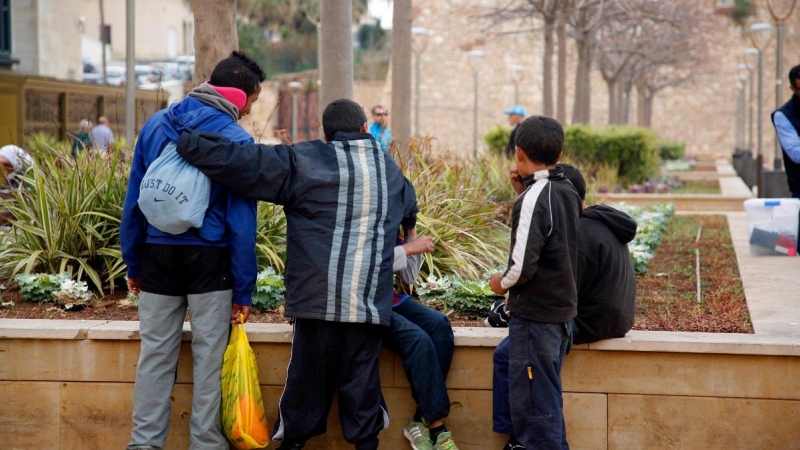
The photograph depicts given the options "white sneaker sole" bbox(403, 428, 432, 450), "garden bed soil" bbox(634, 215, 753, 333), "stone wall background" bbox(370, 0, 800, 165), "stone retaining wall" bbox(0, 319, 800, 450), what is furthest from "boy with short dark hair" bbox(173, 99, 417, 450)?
"stone wall background" bbox(370, 0, 800, 165)

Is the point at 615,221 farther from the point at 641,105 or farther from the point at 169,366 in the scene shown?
the point at 641,105

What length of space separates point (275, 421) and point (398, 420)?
0.61 metres

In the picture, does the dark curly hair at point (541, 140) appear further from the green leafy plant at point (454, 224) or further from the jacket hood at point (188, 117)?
the green leafy plant at point (454, 224)

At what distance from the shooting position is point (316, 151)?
15.2 feet

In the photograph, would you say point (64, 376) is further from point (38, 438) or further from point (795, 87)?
point (795, 87)

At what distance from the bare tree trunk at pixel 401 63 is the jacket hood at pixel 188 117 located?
7.22m

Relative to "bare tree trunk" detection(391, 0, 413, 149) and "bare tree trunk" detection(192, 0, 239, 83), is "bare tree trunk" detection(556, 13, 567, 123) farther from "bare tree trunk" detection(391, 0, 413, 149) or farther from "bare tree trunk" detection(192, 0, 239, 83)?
"bare tree trunk" detection(192, 0, 239, 83)

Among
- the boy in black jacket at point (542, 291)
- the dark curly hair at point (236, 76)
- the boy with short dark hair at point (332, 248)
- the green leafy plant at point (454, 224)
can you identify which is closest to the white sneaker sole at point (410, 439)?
the boy with short dark hair at point (332, 248)

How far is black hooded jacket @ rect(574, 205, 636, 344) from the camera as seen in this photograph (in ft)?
15.9

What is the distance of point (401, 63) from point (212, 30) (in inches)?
205

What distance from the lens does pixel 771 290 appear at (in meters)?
7.14

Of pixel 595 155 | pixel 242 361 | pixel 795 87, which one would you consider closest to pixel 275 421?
pixel 242 361

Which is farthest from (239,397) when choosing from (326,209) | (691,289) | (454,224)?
(691,289)

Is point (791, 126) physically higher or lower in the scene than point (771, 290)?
higher
